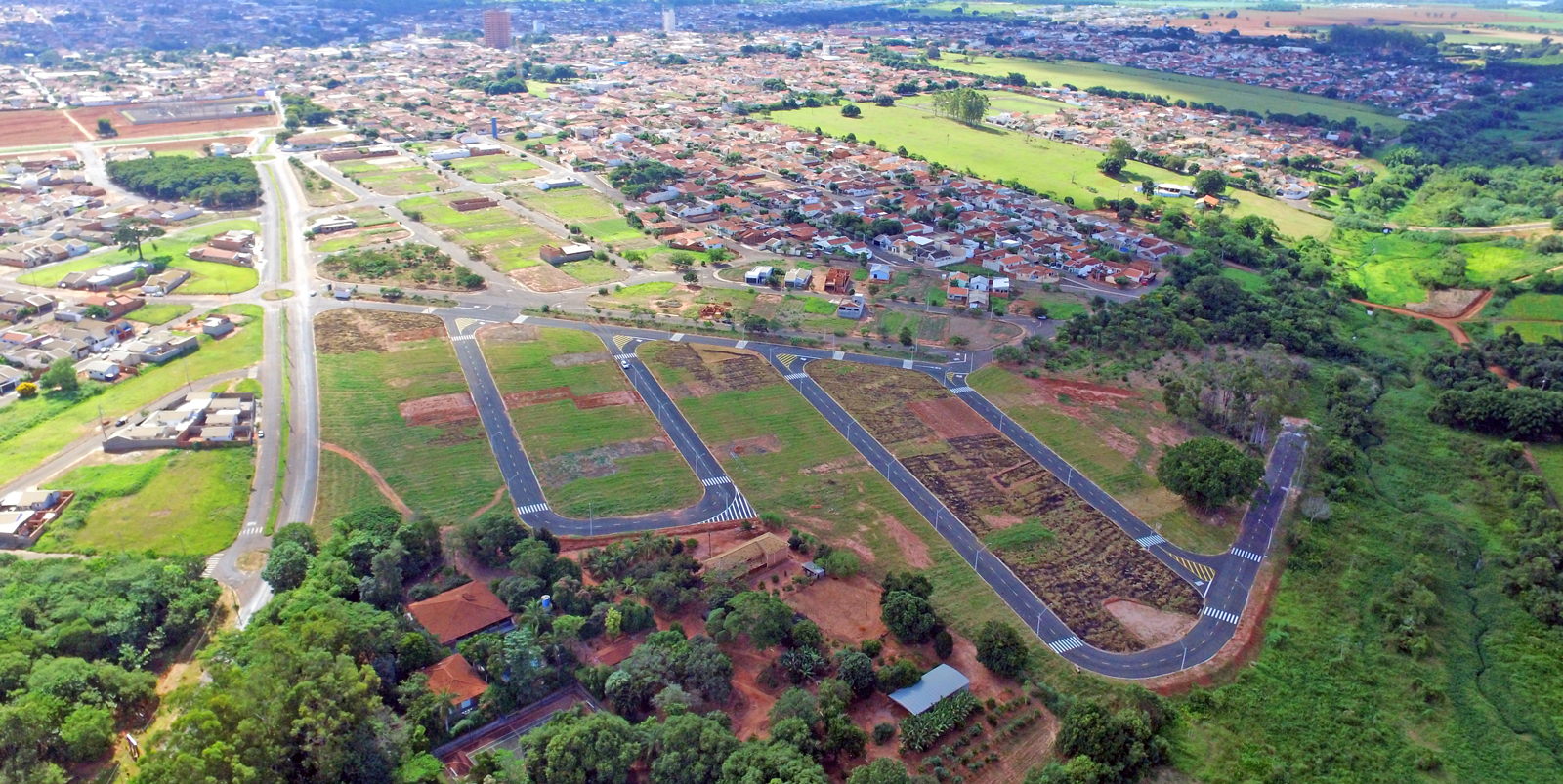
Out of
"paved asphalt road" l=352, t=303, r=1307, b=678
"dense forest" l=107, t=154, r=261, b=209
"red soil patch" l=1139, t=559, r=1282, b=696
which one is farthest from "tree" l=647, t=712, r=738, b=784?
"dense forest" l=107, t=154, r=261, b=209

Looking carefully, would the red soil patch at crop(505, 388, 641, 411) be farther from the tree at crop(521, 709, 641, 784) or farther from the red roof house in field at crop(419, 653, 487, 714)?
the tree at crop(521, 709, 641, 784)

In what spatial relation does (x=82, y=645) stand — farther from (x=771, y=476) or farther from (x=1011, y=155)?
(x=1011, y=155)

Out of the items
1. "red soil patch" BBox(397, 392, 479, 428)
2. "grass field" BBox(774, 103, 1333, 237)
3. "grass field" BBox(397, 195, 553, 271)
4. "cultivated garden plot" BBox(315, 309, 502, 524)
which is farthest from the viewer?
"grass field" BBox(774, 103, 1333, 237)

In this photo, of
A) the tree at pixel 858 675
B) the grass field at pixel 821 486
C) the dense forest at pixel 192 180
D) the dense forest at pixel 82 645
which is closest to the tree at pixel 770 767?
the tree at pixel 858 675

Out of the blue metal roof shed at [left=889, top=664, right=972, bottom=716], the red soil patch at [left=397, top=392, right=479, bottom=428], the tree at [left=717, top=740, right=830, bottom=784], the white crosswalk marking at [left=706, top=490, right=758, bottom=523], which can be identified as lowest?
the white crosswalk marking at [left=706, top=490, right=758, bottom=523]

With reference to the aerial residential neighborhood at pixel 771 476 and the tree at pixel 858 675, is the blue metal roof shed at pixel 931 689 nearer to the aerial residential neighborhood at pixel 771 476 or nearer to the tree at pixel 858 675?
the aerial residential neighborhood at pixel 771 476

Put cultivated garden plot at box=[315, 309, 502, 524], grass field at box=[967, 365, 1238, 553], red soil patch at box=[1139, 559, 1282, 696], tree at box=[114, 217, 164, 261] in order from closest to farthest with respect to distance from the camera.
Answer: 1. red soil patch at box=[1139, 559, 1282, 696]
2. grass field at box=[967, 365, 1238, 553]
3. cultivated garden plot at box=[315, 309, 502, 524]
4. tree at box=[114, 217, 164, 261]
